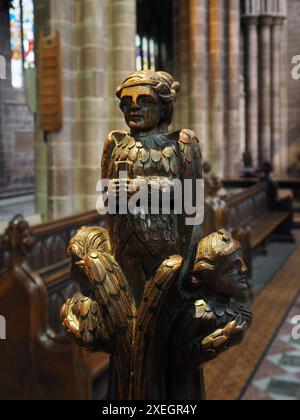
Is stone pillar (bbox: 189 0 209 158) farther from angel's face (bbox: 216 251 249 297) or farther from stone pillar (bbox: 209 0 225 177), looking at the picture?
angel's face (bbox: 216 251 249 297)

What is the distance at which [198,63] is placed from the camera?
1106 centimetres

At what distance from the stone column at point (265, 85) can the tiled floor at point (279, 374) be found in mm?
13843

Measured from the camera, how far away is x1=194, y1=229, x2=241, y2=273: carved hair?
0.95 metres

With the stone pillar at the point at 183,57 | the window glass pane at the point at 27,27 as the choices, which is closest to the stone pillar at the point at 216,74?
the stone pillar at the point at 183,57

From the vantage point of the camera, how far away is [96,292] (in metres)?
0.96

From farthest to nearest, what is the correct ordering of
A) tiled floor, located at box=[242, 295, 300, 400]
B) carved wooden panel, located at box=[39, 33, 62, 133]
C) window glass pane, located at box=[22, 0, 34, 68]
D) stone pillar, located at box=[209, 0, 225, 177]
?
window glass pane, located at box=[22, 0, 34, 68] → stone pillar, located at box=[209, 0, 225, 177] → carved wooden panel, located at box=[39, 33, 62, 133] → tiled floor, located at box=[242, 295, 300, 400]

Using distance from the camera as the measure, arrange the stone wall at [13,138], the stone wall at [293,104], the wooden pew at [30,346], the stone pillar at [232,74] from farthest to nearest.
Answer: the stone wall at [293,104] → the stone wall at [13,138] → the stone pillar at [232,74] → the wooden pew at [30,346]

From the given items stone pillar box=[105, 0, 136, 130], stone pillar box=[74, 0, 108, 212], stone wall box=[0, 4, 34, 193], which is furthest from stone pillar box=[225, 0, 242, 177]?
stone wall box=[0, 4, 34, 193]

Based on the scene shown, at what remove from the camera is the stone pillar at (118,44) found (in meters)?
7.01

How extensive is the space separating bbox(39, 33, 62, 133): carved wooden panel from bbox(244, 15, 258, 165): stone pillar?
1264 centimetres

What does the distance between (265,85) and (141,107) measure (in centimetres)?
1834

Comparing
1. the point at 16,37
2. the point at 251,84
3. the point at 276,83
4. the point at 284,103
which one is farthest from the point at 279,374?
the point at 284,103

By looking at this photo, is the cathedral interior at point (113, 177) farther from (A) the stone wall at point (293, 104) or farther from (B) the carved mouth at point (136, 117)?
(A) the stone wall at point (293, 104)

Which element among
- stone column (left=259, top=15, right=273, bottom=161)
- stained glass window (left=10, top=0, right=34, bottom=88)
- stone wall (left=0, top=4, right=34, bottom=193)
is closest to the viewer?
stained glass window (left=10, top=0, right=34, bottom=88)
